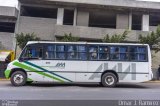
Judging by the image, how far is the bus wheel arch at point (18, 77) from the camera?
14727 millimetres

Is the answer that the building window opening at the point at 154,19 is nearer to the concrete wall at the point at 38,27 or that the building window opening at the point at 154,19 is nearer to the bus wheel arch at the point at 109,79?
the concrete wall at the point at 38,27

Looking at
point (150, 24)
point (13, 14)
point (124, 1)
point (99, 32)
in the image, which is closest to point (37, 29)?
point (13, 14)

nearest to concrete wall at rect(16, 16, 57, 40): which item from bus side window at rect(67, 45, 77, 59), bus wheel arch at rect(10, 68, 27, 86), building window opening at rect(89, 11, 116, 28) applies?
building window opening at rect(89, 11, 116, 28)

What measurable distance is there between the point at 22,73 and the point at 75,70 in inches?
115

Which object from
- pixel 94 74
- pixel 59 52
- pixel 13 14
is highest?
pixel 13 14

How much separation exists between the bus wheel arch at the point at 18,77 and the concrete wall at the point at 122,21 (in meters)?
17.3

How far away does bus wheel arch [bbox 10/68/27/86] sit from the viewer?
580 inches

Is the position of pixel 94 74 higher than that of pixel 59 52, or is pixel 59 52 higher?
pixel 59 52

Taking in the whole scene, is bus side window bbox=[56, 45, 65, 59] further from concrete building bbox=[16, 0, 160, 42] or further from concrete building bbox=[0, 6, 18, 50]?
concrete building bbox=[0, 6, 18, 50]

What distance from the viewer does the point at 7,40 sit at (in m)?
29.3

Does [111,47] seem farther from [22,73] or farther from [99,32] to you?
[99,32]

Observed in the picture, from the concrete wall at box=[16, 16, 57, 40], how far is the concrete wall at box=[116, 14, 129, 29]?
A: 23.2ft

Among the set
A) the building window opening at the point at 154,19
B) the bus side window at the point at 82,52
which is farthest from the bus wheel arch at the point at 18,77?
the building window opening at the point at 154,19

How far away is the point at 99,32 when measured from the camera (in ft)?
94.7
